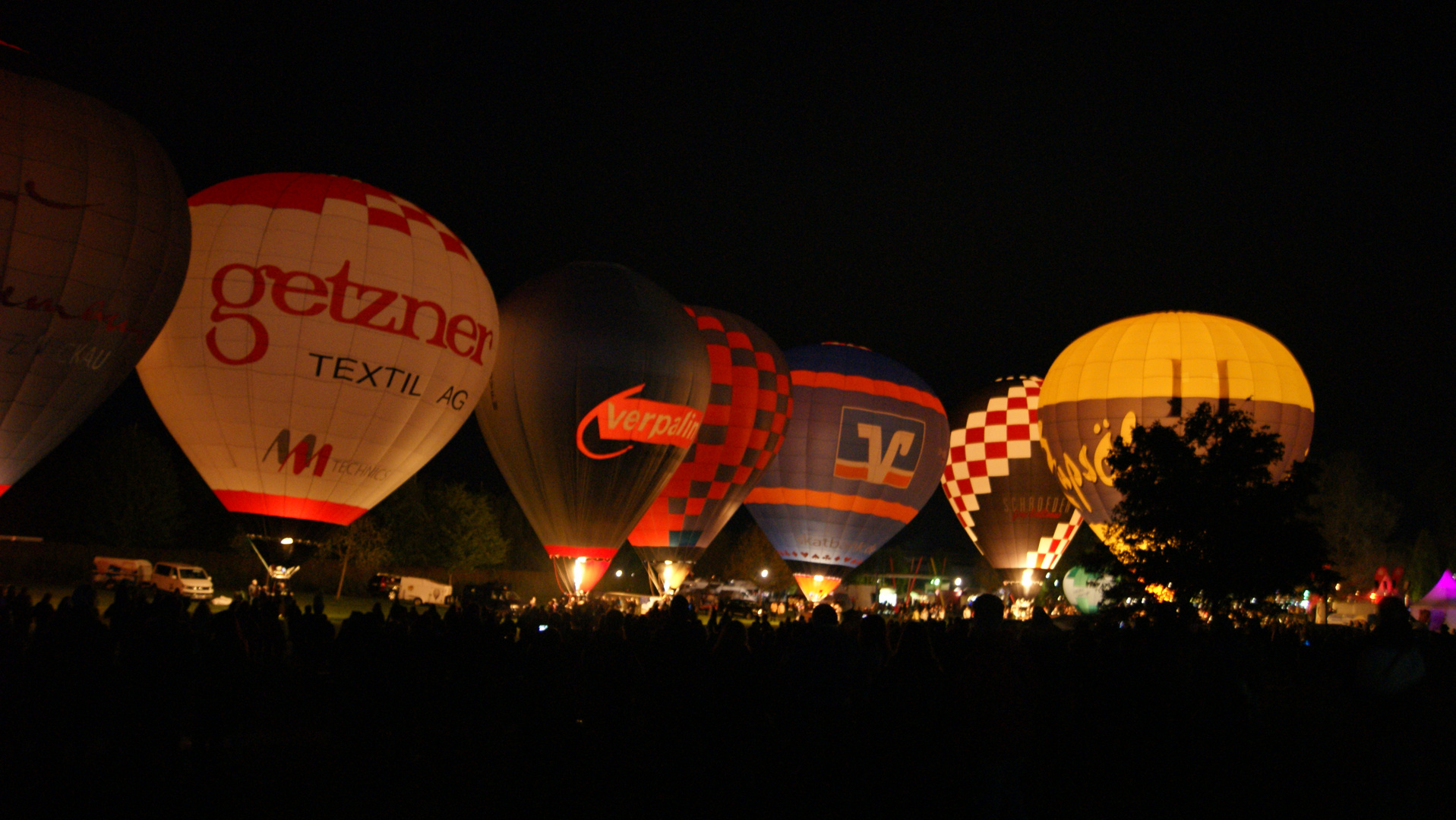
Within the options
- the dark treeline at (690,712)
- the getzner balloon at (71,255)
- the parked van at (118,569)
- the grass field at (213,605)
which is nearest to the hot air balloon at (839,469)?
the grass field at (213,605)

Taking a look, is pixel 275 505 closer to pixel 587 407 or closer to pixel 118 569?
pixel 587 407

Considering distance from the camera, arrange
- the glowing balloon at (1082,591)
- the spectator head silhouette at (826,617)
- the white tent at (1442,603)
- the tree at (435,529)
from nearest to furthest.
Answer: the spectator head silhouette at (826,617)
the glowing balloon at (1082,591)
the white tent at (1442,603)
the tree at (435,529)

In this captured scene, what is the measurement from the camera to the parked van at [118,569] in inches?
982

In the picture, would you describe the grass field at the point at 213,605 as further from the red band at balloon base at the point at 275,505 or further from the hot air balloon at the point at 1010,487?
the hot air balloon at the point at 1010,487

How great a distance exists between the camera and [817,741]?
231 inches

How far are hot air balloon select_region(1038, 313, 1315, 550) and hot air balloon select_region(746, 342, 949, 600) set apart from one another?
253 inches

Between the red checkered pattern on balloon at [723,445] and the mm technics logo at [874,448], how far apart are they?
2.85 meters

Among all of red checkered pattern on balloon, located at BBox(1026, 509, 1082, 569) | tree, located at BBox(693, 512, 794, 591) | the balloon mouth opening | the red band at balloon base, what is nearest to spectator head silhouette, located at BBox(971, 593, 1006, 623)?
the red band at balloon base

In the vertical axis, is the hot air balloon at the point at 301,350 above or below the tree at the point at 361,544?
above

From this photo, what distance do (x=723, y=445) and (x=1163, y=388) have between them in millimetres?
9676

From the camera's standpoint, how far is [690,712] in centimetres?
696

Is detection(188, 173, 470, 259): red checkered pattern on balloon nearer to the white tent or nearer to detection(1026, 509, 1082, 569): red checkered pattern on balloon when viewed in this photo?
detection(1026, 509, 1082, 569): red checkered pattern on balloon

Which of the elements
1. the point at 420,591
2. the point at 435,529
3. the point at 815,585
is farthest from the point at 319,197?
the point at 435,529

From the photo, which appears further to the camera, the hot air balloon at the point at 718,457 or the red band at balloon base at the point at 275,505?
the hot air balloon at the point at 718,457
